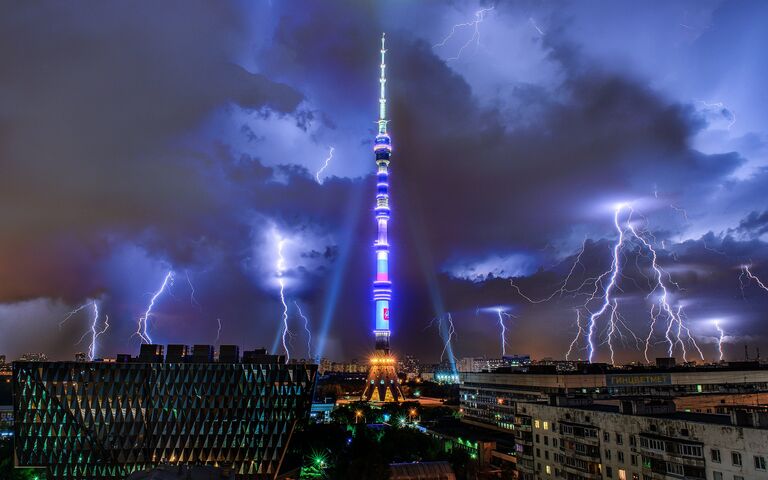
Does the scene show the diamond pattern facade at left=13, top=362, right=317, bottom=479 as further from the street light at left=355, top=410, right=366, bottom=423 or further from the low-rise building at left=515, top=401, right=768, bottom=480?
the low-rise building at left=515, top=401, right=768, bottom=480

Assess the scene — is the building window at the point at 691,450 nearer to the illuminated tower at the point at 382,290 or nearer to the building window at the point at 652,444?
the building window at the point at 652,444

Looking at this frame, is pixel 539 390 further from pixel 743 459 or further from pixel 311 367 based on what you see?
pixel 743 459

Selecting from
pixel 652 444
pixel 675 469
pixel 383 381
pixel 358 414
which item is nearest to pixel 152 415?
pixel 358 414

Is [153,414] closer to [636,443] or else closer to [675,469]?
[636,443]

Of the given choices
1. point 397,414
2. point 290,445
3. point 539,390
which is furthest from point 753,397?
point 290,445

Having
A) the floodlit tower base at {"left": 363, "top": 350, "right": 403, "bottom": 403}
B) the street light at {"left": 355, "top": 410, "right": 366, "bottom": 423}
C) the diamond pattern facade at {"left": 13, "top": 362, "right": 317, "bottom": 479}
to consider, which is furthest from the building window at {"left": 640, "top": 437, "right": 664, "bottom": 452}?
the floodlit tower base at {"left": 363, "top": 350, "right": 403, "bottom": 403}
